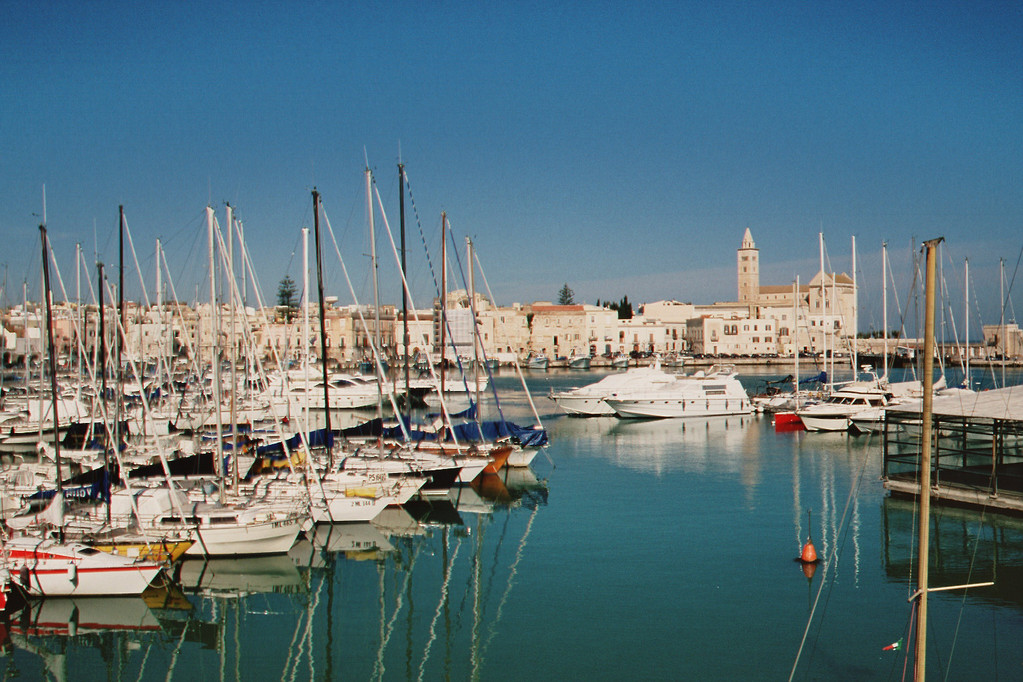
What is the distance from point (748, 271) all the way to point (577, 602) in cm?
13598

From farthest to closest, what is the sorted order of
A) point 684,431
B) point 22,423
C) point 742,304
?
point 742,304
point 684,431
point 22,423

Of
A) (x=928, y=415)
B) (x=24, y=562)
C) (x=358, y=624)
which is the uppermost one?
(x=928, y=415)

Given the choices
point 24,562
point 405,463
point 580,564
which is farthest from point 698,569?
point 24,562

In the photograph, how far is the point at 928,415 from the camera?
7.98 meters

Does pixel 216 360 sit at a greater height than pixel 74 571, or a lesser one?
greater

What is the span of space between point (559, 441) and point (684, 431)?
19.9ft

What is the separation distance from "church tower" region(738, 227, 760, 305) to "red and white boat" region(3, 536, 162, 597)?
135853 millimetres

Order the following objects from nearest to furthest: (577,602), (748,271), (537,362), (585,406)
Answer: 1. (577,602)
2. (585,406)
3. (537,362)
4. (748,271)

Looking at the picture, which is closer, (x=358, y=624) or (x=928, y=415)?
(x=928, y=415)

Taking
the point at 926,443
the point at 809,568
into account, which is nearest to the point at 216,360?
the point at 809,568

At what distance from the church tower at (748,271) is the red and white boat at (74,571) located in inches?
5349

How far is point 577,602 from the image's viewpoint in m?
14.5

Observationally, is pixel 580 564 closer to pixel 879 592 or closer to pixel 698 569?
pixel 698 569

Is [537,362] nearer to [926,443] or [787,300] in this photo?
[787,300]
